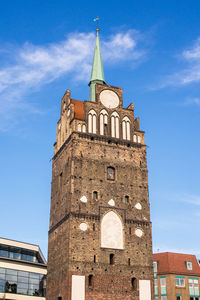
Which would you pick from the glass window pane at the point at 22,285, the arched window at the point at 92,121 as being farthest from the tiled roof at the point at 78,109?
the glass window pane at the point at 22,285

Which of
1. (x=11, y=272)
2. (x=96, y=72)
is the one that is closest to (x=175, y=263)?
(x=11, y=272)

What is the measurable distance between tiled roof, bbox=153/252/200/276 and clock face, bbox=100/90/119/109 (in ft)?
70.9

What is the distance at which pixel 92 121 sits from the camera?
3978cm

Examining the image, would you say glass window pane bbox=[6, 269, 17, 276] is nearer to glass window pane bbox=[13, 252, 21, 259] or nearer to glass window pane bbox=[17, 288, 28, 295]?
glass window pane bbox=[17, 288, 28, 295]

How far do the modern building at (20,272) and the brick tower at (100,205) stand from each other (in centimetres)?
1165

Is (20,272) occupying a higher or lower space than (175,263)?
lower

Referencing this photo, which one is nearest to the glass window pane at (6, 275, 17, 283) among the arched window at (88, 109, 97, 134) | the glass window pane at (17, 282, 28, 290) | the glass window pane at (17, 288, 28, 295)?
the glass window pane at (17, 282, 28, 290)

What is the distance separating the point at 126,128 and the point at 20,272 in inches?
880

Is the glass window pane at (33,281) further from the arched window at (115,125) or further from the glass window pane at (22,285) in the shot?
the arched window at (115,125)

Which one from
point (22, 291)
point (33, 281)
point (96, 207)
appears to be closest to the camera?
point (96, 207)

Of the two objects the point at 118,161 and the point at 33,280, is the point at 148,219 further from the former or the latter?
the point at 33,280

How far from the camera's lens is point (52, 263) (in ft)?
122

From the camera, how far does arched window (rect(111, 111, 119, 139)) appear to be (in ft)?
131

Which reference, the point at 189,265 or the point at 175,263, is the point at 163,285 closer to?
the point at 175,263
